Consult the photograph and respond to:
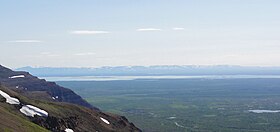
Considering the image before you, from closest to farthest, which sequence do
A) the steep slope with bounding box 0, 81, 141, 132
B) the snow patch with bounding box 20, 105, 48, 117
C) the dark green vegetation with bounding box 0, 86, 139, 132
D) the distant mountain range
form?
the dark green vegetation with bounding box 0, 86, 139, 132 → the distant mountain range → the steep slope with bounding box 0, 81, 141, 132 → the snow patch with bounding box 20, 105, 48, 117

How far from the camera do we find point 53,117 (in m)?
103

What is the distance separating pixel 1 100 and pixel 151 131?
3043 inches

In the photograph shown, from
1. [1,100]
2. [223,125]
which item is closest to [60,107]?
[1,100]

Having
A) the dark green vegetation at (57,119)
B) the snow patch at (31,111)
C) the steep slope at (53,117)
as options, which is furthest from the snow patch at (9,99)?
the snow patch at (31,111)

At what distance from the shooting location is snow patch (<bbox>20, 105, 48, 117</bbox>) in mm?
105812

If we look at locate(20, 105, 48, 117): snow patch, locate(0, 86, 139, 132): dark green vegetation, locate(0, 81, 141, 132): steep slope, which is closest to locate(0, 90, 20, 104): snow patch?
locate(0, 81, 141, 132): steep slope

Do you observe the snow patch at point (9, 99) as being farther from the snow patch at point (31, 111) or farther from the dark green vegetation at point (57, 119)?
the snow patch at point (31, 111)

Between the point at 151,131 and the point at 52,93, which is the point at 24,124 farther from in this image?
the point at 52,93

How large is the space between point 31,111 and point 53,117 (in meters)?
7.47

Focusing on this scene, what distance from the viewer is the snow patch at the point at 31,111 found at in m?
106

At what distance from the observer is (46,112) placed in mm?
110438

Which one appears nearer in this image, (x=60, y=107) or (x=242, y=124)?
(x=60, y=107)

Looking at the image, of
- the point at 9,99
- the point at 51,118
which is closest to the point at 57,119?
the point at 51,118

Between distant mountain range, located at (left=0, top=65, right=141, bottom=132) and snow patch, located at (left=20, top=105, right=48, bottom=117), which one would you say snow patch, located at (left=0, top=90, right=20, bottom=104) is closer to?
distant mountain range, located at (left=0, top=65, right=141, bottom=132)
